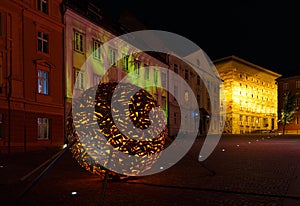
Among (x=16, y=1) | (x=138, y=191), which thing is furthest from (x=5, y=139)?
(x=138, y=191)

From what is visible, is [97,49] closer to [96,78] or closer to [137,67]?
[96,78]

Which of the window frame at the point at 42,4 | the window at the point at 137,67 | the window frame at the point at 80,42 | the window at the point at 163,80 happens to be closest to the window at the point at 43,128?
the window frame at the point at 80,42

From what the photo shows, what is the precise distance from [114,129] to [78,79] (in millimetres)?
17390

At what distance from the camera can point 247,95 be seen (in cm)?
5638

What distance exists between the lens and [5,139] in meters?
16.4

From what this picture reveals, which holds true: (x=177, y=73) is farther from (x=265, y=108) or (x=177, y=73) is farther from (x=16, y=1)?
(x=265, y=108)

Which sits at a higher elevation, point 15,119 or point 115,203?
point 15,119

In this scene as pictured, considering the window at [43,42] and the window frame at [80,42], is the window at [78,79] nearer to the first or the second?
the window frame at [80,42]

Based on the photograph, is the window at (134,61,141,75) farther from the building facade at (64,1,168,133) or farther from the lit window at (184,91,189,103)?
the lit window at (184,91,189,103)

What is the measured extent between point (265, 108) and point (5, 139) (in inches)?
2251

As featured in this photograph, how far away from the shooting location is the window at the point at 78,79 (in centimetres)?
2195

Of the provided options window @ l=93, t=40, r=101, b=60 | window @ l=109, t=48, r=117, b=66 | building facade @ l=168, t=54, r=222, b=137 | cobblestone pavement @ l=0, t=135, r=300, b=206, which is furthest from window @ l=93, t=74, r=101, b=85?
cobblestone pavement @ l=0, t=135, r=300, b=206

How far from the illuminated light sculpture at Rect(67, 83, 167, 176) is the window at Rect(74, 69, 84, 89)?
53.7ft

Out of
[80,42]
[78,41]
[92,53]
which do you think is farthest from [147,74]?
[78,41]
